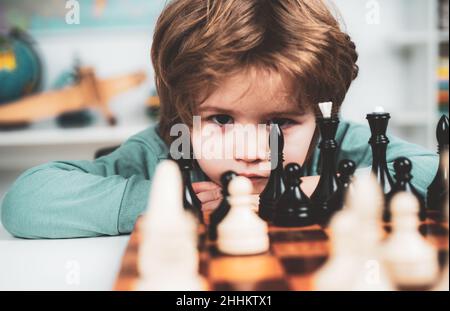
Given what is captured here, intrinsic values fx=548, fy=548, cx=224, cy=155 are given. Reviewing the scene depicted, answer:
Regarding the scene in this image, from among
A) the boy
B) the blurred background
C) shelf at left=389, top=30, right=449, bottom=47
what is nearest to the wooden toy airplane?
the blurred background

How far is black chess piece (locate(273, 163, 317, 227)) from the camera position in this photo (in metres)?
0.77

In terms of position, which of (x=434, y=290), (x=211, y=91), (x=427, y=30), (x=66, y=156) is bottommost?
(x=66, y=156)

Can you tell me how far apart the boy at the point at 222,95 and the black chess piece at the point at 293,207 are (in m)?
0.21

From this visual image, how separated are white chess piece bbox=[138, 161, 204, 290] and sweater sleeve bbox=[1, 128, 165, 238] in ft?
0.87

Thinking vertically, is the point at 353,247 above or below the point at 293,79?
below

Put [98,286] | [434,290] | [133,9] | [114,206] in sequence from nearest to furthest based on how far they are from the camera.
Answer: [434,290]
[98,286]
[114,206]
[133,9]

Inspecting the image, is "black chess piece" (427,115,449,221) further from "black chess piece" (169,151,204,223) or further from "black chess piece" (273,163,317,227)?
"black chess piece" (169,151,204,223)

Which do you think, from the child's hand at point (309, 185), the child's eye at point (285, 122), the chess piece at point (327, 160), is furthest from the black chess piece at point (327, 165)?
the child's eye at point (285, 122)

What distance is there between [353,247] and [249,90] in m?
0.46

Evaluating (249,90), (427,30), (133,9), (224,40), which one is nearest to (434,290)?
(249,90)

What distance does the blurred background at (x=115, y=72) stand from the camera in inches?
111

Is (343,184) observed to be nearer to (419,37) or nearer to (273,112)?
(273,112)
